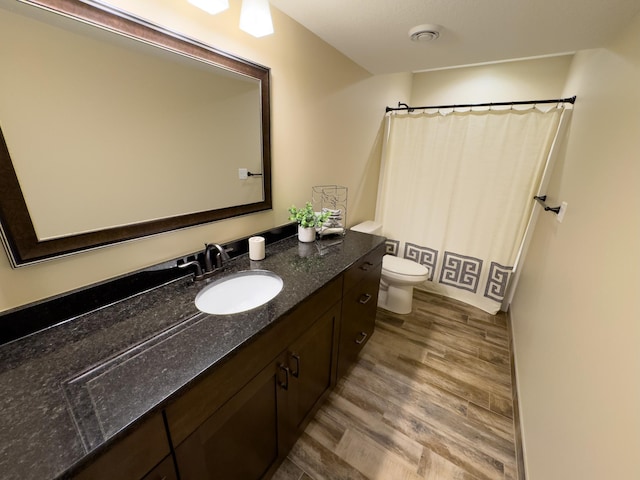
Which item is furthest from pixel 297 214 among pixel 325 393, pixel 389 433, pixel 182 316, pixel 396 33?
pixel 389 433

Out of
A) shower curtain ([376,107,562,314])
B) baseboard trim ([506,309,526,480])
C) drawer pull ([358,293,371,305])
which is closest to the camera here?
baseboard trim ([506,309,526,480])

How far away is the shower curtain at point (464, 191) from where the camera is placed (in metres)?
2.16

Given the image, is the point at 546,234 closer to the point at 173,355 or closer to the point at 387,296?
the point at 387,296

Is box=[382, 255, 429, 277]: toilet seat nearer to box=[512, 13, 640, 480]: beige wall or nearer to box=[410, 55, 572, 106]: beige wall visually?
box=[512, 13, 640, 480]: beige wall

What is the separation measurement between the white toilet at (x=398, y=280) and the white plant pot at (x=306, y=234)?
736mm

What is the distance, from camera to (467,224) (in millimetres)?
2482

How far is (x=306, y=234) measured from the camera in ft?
5.40

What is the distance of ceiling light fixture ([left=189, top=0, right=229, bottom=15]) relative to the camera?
0.98 meters

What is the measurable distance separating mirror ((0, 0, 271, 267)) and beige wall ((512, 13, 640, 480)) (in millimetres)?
1506

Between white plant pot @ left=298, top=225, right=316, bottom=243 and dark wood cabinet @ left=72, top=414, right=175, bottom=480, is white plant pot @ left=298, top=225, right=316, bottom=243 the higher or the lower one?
the higher one

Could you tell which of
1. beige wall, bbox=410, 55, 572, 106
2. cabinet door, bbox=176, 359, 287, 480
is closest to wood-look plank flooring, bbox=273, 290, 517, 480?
cabinet door, bbox=176, 359, 287, 480

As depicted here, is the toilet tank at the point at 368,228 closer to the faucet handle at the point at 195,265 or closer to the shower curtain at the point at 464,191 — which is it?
the shower curtain at the point at 464,191

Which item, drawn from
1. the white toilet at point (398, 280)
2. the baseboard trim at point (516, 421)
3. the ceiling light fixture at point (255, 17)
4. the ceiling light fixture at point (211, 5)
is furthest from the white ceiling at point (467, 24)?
the baseboard trim at point (516, 421)

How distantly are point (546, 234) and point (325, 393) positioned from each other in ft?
5.75
